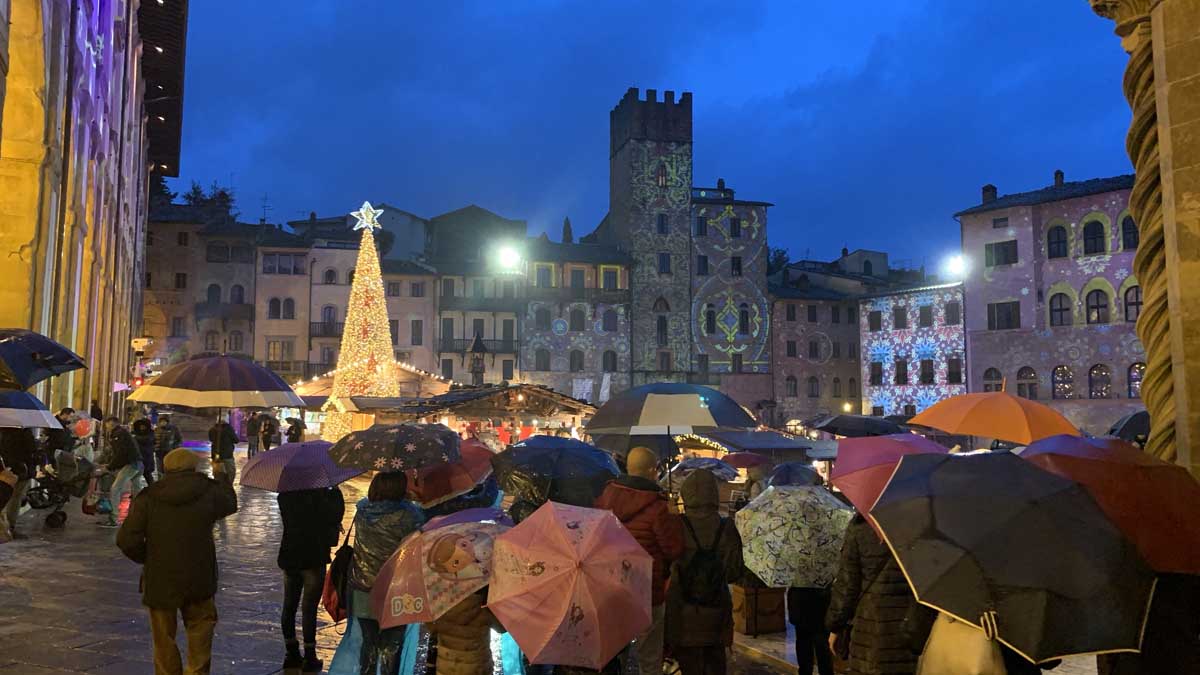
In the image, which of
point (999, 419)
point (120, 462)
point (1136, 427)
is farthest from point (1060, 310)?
point (120, 462)

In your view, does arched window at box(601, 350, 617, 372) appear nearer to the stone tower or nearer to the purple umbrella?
the stone tower

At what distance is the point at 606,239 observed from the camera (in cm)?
5991

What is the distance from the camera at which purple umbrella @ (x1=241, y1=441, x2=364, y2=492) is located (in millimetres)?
6219

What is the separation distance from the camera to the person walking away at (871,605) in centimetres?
466

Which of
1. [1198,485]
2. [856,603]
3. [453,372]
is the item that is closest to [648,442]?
[856,603]

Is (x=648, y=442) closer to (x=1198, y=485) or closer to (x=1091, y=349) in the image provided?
(x=1198, y=485)

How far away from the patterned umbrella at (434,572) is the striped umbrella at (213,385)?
510 cm

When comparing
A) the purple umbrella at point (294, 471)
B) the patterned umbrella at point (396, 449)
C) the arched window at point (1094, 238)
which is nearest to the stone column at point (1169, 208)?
the patterned umbrella at point (396, 449)

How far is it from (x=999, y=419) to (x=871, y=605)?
3332mm

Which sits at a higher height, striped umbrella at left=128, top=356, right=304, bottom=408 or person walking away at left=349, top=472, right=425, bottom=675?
striped umbrella at left=128, top=356, right=304, bottom=408

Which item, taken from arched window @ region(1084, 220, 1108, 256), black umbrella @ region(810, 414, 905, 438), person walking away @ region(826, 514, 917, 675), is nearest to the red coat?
person walking away @ region(826, 514, 917, 675)

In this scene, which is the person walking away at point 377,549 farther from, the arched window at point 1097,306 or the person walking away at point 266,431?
the arched window at point 1097,306

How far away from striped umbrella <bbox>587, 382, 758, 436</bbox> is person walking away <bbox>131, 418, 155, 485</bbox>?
8.37m

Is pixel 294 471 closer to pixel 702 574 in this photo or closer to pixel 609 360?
pixel 702 574
